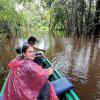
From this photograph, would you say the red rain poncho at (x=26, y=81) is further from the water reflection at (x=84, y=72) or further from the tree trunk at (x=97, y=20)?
the tree trunk at (x=97, y=20)

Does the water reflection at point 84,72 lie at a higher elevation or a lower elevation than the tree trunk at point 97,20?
lower

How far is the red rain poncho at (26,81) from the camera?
146 inches

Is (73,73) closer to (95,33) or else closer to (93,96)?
(93,96)

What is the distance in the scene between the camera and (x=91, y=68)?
32.9 feet

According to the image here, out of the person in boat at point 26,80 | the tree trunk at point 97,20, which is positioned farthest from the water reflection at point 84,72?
the tree trunk at point 97,20

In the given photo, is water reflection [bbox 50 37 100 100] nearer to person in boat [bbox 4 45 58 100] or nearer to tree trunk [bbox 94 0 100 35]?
person in boat [bbox 4 45 58 100]

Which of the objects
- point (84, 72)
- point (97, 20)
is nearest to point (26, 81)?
point (84, 72)

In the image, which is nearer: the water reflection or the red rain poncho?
the red rain poncho

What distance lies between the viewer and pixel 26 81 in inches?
147

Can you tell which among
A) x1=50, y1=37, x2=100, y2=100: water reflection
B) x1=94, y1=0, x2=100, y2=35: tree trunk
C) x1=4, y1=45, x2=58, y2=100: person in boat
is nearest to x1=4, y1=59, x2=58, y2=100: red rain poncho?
x1=4, y1=45, x2=58, y2=100: person in boat

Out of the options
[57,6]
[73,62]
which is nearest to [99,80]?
[73,62]

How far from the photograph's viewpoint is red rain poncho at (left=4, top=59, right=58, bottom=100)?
146 inches

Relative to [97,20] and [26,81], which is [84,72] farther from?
[97,20]

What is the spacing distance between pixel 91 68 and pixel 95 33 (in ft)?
61.0
